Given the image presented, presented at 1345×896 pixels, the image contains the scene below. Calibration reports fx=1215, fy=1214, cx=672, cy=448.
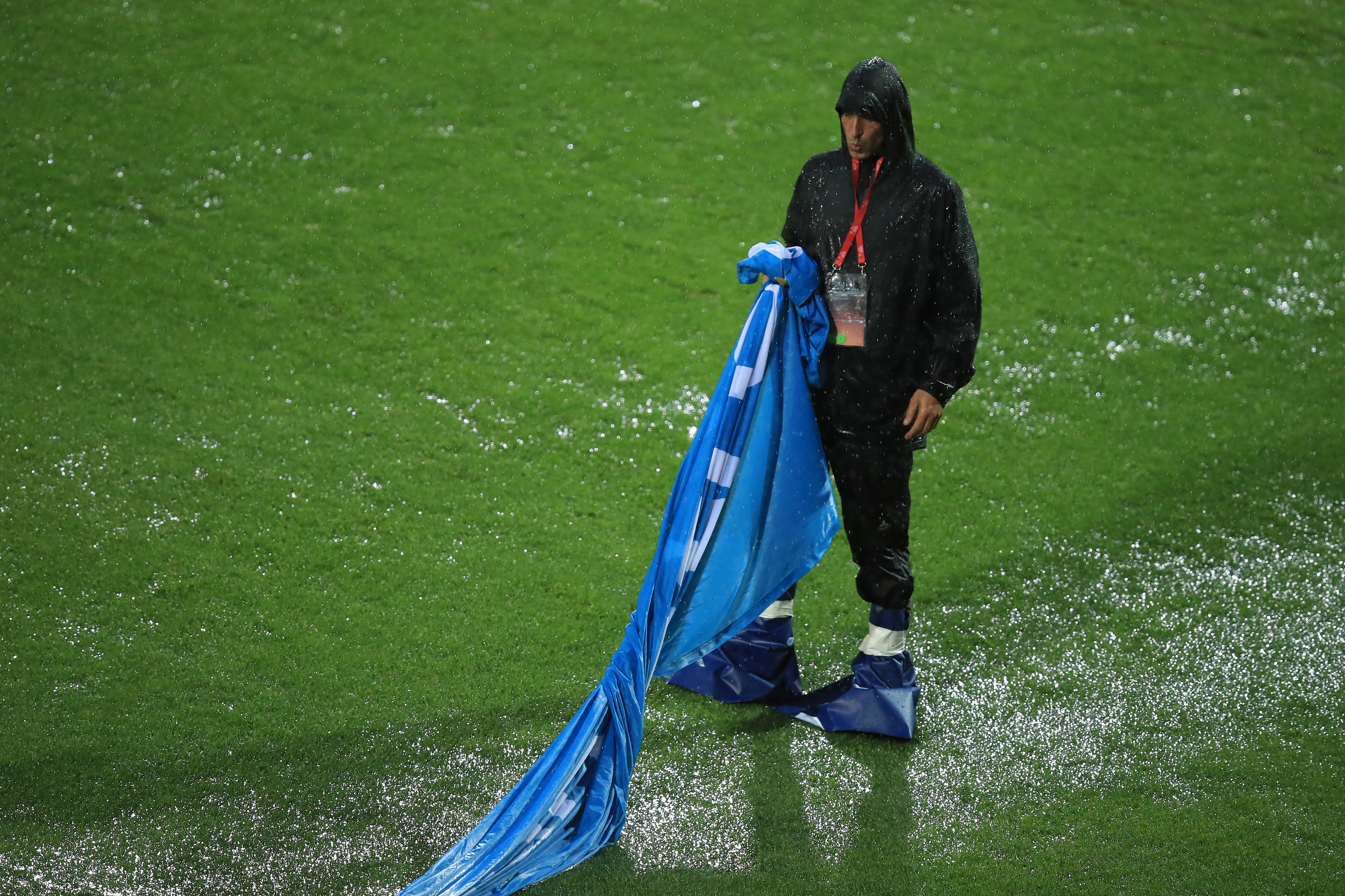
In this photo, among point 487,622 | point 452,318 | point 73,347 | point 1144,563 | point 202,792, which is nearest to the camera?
point 202,792

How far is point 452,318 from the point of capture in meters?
4.10

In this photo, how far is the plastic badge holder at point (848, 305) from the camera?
2553 millimetres

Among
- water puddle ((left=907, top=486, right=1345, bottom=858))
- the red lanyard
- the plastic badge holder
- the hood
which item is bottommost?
water puddle ((left=907, top=486, right=1345, bottom=858))

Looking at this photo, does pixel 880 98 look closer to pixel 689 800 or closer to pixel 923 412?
pixel 923 412

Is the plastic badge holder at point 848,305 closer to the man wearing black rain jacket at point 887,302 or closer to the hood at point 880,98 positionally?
the man wearing black rain jacket at point 887,302

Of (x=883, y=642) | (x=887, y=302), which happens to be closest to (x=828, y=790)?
(x=883, y=642)

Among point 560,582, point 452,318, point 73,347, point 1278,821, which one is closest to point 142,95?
point 73,347

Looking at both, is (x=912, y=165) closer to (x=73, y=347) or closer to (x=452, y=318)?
(x=452, y=318)

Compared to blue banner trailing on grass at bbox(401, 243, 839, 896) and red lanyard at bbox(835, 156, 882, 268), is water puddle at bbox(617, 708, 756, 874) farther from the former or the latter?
red lanyard at bbox(835, 156, 882, 268)

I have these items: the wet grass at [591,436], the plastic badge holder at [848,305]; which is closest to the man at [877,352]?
the plastic badge holder at [848,305]

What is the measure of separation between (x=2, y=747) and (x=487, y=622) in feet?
3.55

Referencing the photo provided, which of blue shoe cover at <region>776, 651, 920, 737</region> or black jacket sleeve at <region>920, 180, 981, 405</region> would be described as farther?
blue shoe cover at <region>776, 651, 920, 737</region>

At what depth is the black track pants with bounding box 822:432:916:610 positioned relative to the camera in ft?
8.68

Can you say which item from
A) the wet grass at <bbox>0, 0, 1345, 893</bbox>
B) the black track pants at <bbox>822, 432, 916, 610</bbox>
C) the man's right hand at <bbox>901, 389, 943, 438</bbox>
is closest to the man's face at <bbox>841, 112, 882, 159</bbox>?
the man's right hand at <bbox>901, 389, 943, 438</bbox>
